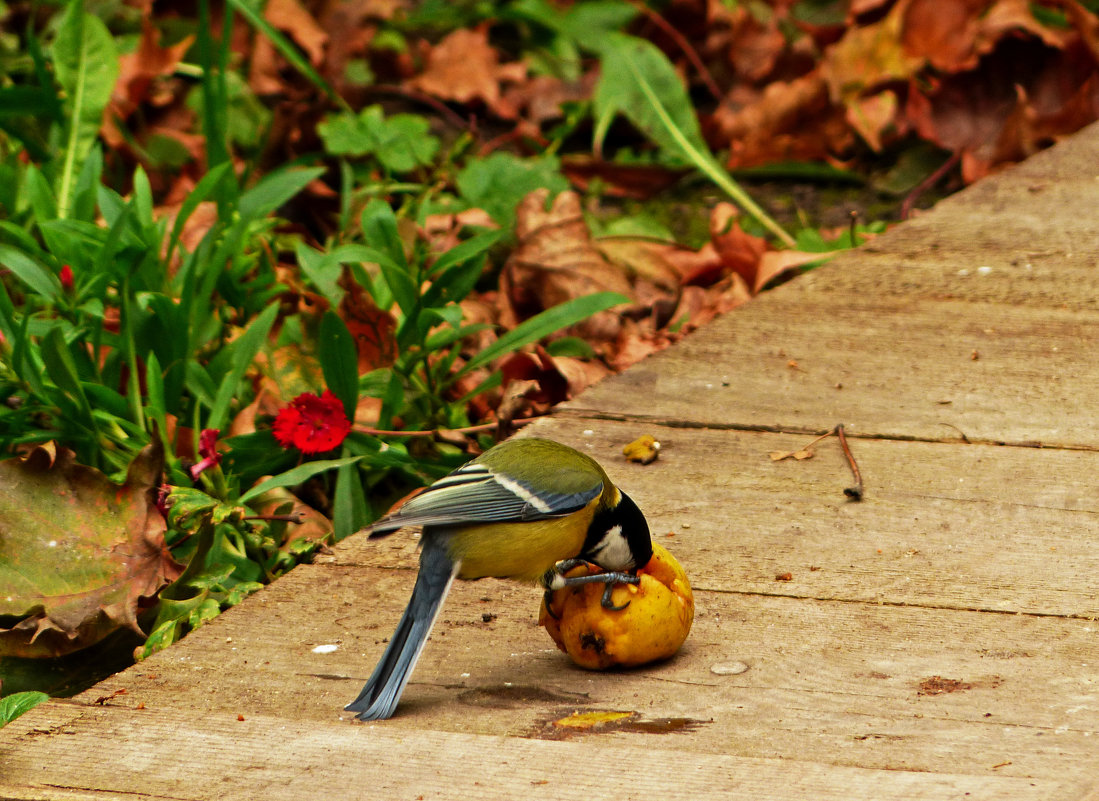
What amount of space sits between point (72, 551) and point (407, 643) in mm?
865

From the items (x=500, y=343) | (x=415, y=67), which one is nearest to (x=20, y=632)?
(x=500, y=343)

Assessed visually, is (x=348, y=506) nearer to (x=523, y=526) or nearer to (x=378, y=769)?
(x=523, y=526)

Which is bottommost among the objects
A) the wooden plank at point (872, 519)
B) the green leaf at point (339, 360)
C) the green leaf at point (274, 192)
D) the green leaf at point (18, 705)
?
the wooden plank at point (872, 519)

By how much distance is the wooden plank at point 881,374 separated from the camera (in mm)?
2676

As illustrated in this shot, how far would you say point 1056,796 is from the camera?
1446 mm

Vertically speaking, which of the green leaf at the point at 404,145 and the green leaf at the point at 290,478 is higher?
the green leaf at the point at 404,145

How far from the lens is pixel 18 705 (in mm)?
1854

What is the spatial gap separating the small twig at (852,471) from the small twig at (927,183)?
205 cm

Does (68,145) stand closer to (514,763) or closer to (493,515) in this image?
(493,515)

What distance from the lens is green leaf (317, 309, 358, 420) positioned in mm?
2701

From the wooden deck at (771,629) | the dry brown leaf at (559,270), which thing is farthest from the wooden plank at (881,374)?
the dry brown leaf at (559,270)

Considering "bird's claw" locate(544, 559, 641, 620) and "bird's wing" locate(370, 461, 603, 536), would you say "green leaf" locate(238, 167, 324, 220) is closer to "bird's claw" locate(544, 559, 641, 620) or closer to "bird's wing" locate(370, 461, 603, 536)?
"bird's wing" locate(370, 461, 603, 536)

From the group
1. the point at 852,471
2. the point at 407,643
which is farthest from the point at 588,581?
the point at 852,471

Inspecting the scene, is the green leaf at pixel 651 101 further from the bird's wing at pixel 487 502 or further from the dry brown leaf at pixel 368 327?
the bird's wing at pixel 487 502
